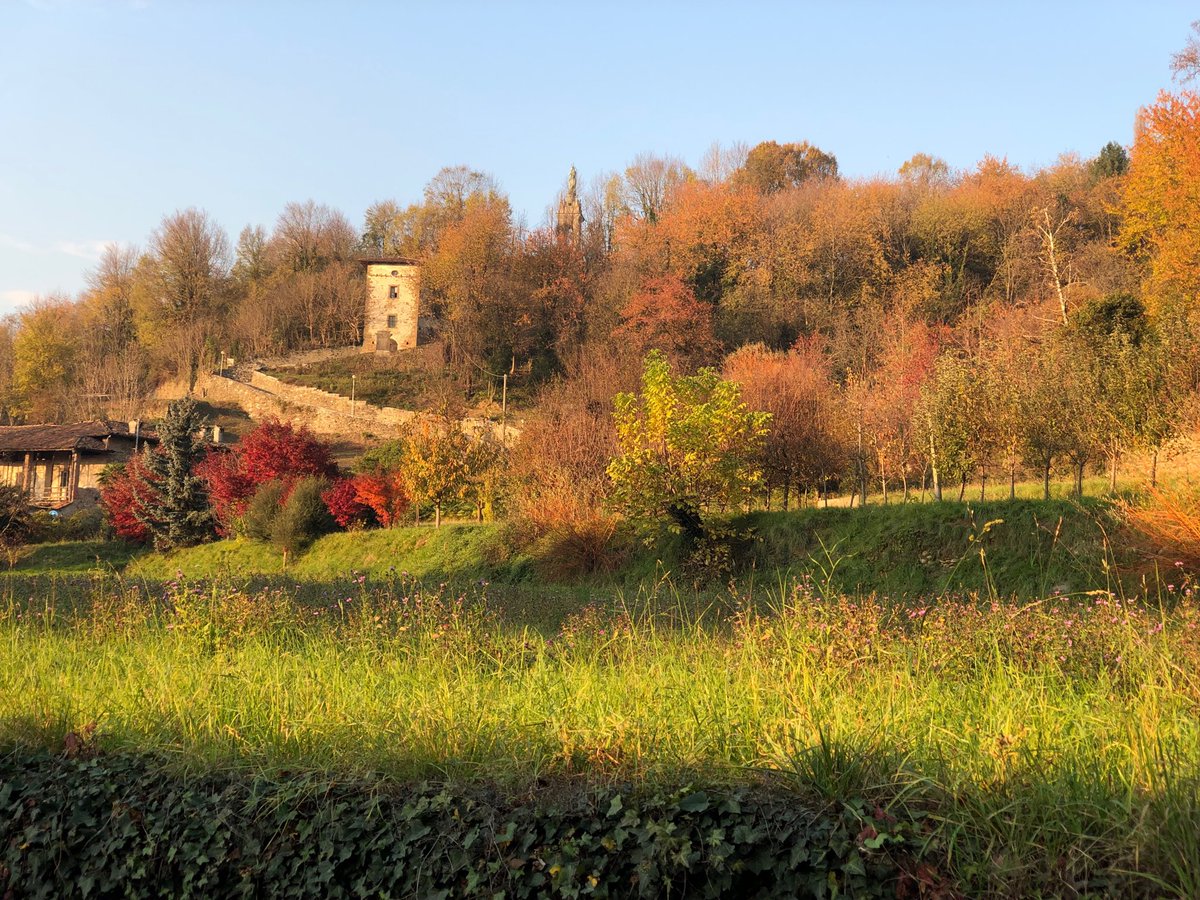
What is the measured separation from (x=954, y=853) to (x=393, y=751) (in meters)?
2.47

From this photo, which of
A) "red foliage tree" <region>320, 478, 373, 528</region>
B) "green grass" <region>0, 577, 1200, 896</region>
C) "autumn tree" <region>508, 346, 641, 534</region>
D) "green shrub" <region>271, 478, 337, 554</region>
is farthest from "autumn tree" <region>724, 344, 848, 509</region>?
"green grass" <region>0, 577, 1200, 896</region>

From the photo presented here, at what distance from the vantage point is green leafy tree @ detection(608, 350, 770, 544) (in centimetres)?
2086

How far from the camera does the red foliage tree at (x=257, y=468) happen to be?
105 ft

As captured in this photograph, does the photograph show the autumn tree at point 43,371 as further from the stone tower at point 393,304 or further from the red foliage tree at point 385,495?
the red foliage tree at point 385,495

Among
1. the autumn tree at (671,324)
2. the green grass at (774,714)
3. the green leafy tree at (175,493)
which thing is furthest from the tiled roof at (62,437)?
the green grass at (774,714)

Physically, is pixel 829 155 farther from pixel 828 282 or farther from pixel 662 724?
pixel 662 724

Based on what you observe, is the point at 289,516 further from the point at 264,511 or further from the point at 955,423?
the point at 955,423

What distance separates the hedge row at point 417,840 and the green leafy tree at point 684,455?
54.8ft

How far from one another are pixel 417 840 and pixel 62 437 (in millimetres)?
45636

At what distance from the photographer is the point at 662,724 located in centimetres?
440

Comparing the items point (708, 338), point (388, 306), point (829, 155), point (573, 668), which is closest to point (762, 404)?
point (708, 338)

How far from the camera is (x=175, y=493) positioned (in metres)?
33.5

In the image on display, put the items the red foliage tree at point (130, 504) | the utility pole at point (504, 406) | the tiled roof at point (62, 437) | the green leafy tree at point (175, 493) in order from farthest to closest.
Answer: the utility pole at point (504, 406), the tiled roof at point (62, 437), the red foliage tree at point (130, 504), the green leafy tree at point (175, 493)

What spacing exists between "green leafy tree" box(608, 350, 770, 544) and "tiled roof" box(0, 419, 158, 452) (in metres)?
31.1
